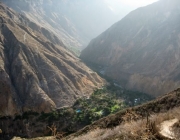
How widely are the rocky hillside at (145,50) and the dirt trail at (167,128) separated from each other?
52343mm

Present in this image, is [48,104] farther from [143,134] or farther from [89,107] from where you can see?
[143,134]

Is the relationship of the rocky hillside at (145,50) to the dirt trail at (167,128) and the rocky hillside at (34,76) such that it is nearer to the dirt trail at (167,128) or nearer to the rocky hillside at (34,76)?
the rocky hillside at (34,76)

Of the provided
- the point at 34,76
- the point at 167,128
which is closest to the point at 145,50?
the point at 34,76

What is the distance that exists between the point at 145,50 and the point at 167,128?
73.2m

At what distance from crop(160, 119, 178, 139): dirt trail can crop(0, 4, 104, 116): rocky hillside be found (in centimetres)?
3965

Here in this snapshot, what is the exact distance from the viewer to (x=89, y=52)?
10425 centimetres

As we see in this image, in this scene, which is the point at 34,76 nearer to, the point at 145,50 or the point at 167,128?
the point at 145,50

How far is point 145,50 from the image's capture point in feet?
259

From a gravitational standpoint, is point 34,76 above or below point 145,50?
below

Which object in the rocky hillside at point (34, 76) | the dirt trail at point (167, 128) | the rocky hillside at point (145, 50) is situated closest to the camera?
the dirt trail at point (167, 128)

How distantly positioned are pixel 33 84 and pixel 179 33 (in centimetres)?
4384

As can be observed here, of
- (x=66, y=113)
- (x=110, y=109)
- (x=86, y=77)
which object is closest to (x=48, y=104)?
(x=66, y=113)

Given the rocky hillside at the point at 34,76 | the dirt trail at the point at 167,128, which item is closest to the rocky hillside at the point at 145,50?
the rocky hillside at the point at 34,76

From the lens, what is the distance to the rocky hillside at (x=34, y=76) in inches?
1852
